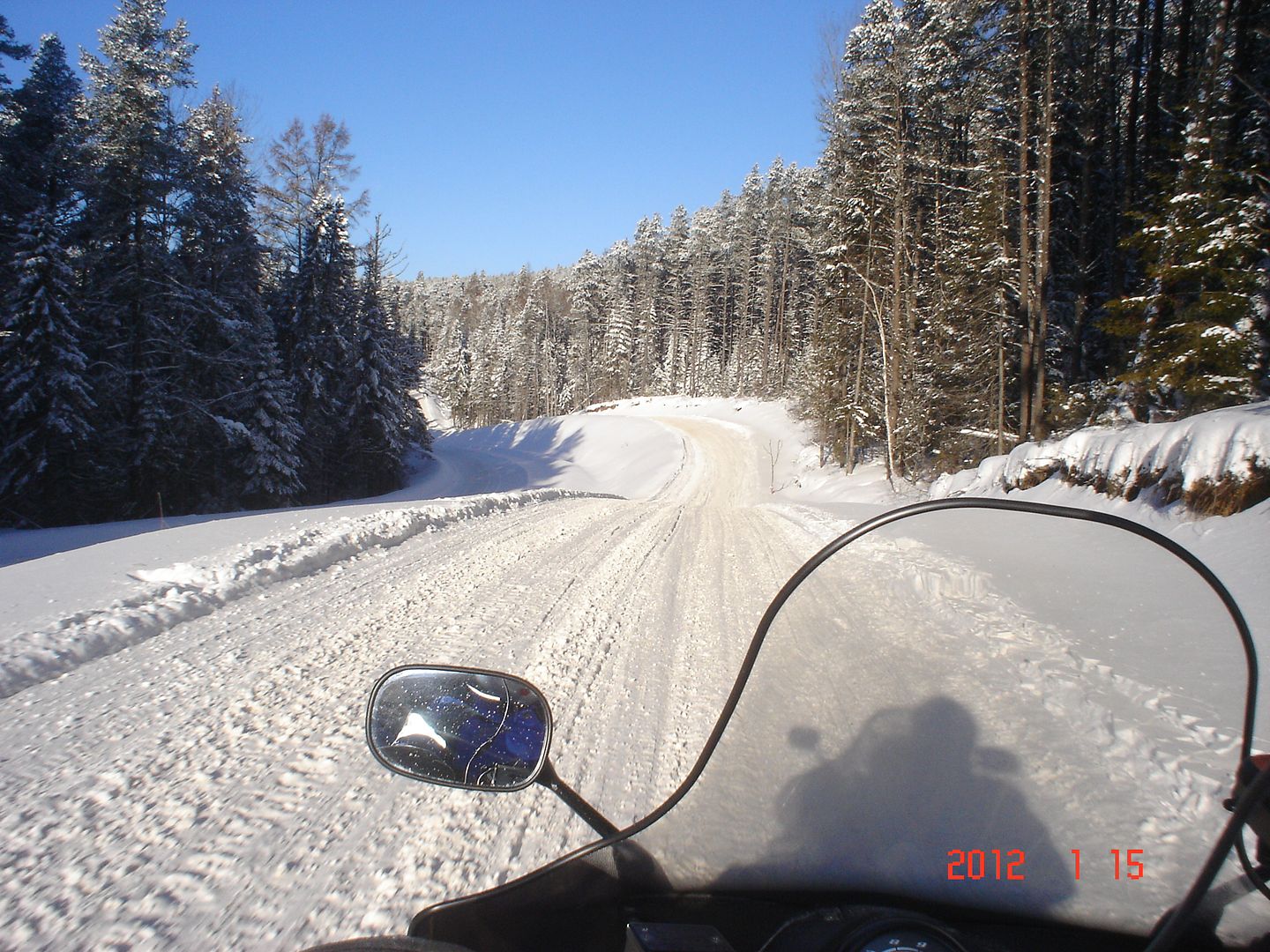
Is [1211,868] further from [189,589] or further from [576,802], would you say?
[189,589]

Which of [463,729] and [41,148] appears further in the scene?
[41,148]

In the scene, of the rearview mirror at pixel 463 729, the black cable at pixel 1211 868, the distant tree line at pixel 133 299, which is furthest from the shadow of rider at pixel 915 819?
the distant tree line at pixel 133 299

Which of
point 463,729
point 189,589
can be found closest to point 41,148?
point 189,589

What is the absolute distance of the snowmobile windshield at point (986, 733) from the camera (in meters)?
1.22

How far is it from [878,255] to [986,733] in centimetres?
2280

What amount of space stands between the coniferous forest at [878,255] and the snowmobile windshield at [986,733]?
1157 cm

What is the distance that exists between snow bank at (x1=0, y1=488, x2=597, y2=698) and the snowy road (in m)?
0.16

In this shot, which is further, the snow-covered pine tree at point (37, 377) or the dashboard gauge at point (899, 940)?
the snow-covered pine tree at point (37, 377)

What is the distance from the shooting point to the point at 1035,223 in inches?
716

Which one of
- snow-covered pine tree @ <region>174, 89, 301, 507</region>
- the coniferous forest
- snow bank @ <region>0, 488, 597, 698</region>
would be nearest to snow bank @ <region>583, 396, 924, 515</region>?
the coniferous forest

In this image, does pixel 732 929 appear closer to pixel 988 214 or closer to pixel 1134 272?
pixel 988 214

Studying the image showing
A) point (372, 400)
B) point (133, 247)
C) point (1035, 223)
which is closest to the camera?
point (1035, 223)

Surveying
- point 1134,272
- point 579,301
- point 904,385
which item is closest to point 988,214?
point 904,385

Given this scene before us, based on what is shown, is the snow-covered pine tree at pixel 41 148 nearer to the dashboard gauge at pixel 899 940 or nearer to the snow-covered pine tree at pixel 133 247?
the snow-covered pine tree at pixel 133 247
